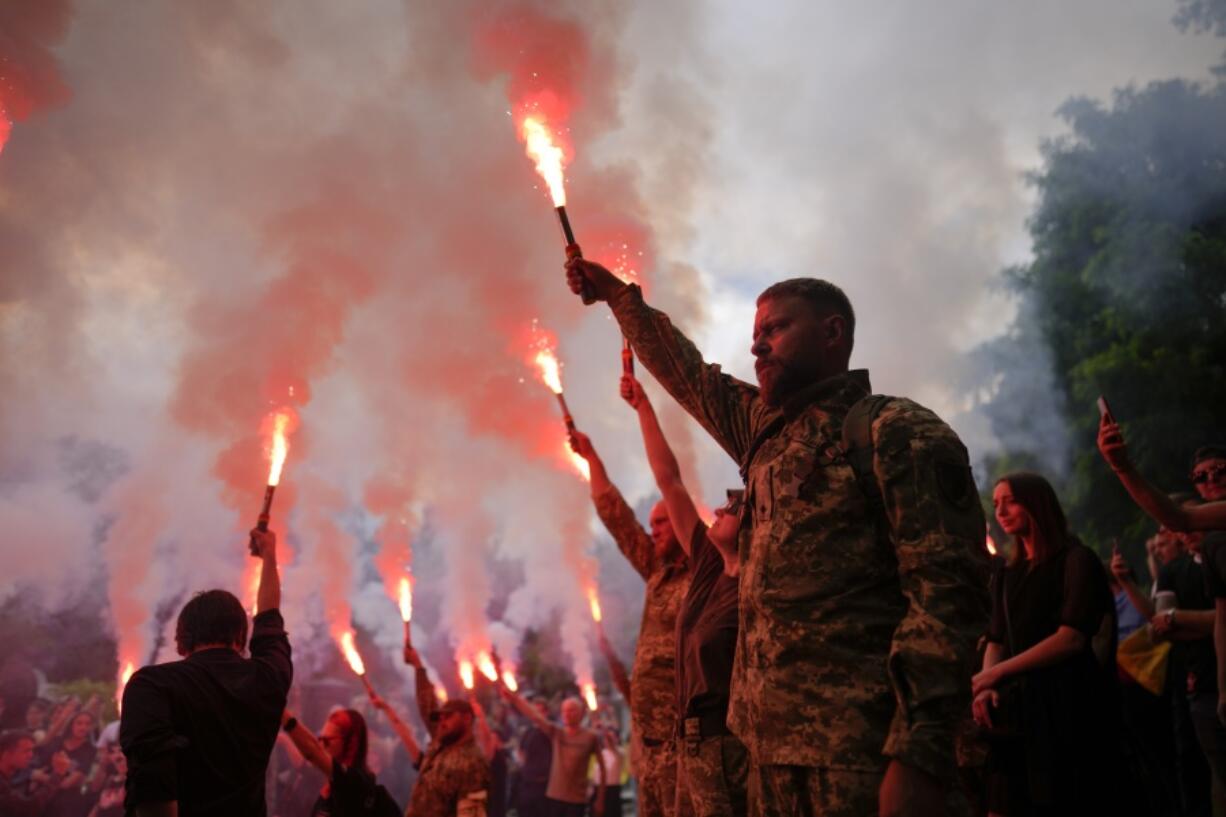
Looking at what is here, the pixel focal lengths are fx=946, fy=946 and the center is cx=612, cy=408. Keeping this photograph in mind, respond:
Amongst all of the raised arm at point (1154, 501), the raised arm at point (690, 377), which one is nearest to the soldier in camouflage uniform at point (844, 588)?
the raised arm at point (690, 377)

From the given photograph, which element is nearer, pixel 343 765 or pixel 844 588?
pixel 844 588

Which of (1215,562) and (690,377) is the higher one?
(690,377)

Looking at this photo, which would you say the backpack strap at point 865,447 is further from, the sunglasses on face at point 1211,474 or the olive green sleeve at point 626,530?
the olive green sleeve at point 626,530

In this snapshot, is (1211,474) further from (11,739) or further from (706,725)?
(11,739)

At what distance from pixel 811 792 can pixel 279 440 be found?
518 cm

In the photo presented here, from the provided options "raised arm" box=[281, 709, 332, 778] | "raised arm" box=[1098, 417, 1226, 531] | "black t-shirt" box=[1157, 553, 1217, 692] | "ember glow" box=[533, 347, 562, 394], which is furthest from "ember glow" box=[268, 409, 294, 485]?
"black t-shirt" box=[1157, 553, 1217, 692]

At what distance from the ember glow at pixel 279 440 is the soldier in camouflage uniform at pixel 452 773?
95.6 inches

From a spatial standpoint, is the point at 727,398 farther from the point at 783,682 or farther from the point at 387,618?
the point at 387,618

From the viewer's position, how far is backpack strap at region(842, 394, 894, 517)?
260 cm

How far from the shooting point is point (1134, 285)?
18.7 metres

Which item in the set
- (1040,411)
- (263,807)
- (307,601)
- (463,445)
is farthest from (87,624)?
(1040,411)

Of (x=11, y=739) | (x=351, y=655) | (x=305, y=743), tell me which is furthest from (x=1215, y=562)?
(x=11, y=739)

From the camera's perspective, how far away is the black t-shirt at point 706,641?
4211mm

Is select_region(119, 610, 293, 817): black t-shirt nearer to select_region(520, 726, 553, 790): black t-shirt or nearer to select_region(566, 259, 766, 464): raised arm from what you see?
select_region(566, 259, 766, 464): raised arm
